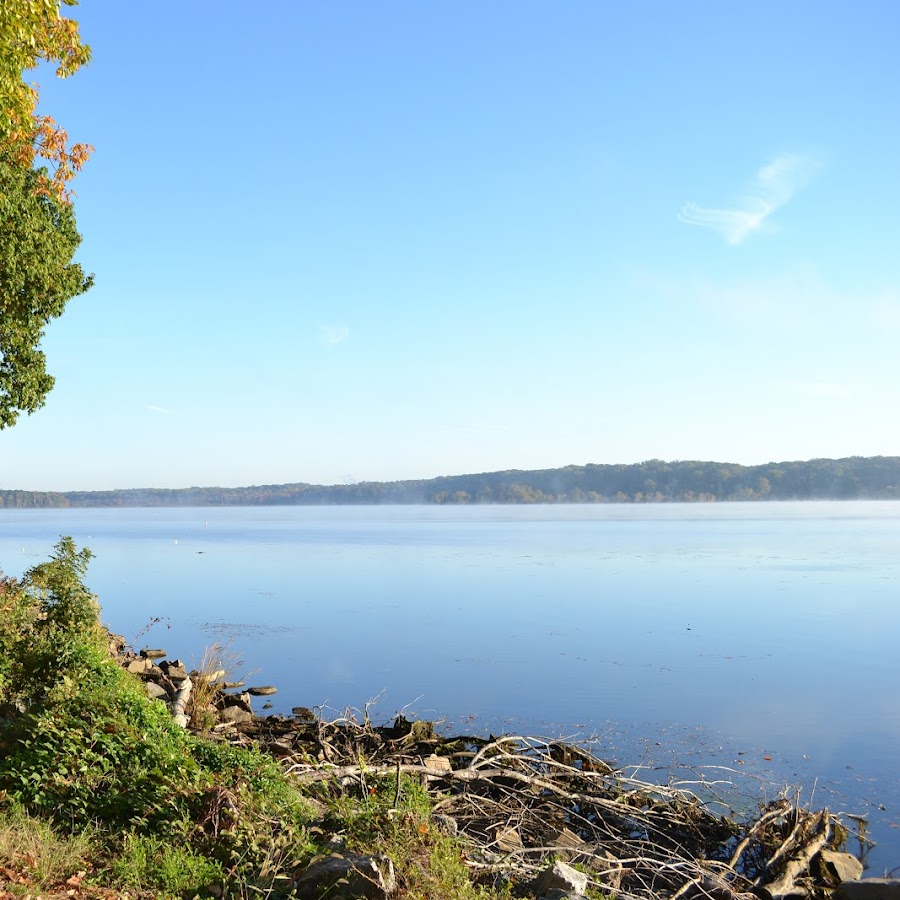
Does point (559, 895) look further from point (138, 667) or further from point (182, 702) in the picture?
point (138, 667)

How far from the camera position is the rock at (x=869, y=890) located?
293 inches

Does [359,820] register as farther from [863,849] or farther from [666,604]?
[666,604]

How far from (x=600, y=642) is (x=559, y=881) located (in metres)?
13.9

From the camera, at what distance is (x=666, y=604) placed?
25.4 meters

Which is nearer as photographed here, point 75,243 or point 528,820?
point 528,820

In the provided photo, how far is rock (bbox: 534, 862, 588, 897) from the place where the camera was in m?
6.38

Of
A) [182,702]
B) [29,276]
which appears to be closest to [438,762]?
[182,702]

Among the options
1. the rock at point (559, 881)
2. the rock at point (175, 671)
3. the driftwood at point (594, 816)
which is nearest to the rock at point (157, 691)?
the rock at point (175, 671)

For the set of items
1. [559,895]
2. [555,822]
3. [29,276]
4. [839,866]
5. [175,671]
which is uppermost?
[29,276]

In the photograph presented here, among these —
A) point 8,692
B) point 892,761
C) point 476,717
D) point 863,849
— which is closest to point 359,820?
point 8,692

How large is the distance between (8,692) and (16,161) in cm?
1127

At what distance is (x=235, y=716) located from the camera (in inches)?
488

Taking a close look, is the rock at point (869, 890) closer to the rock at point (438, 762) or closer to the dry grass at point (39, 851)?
the rock at point (438, 762)

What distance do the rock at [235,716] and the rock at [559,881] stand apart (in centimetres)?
635
